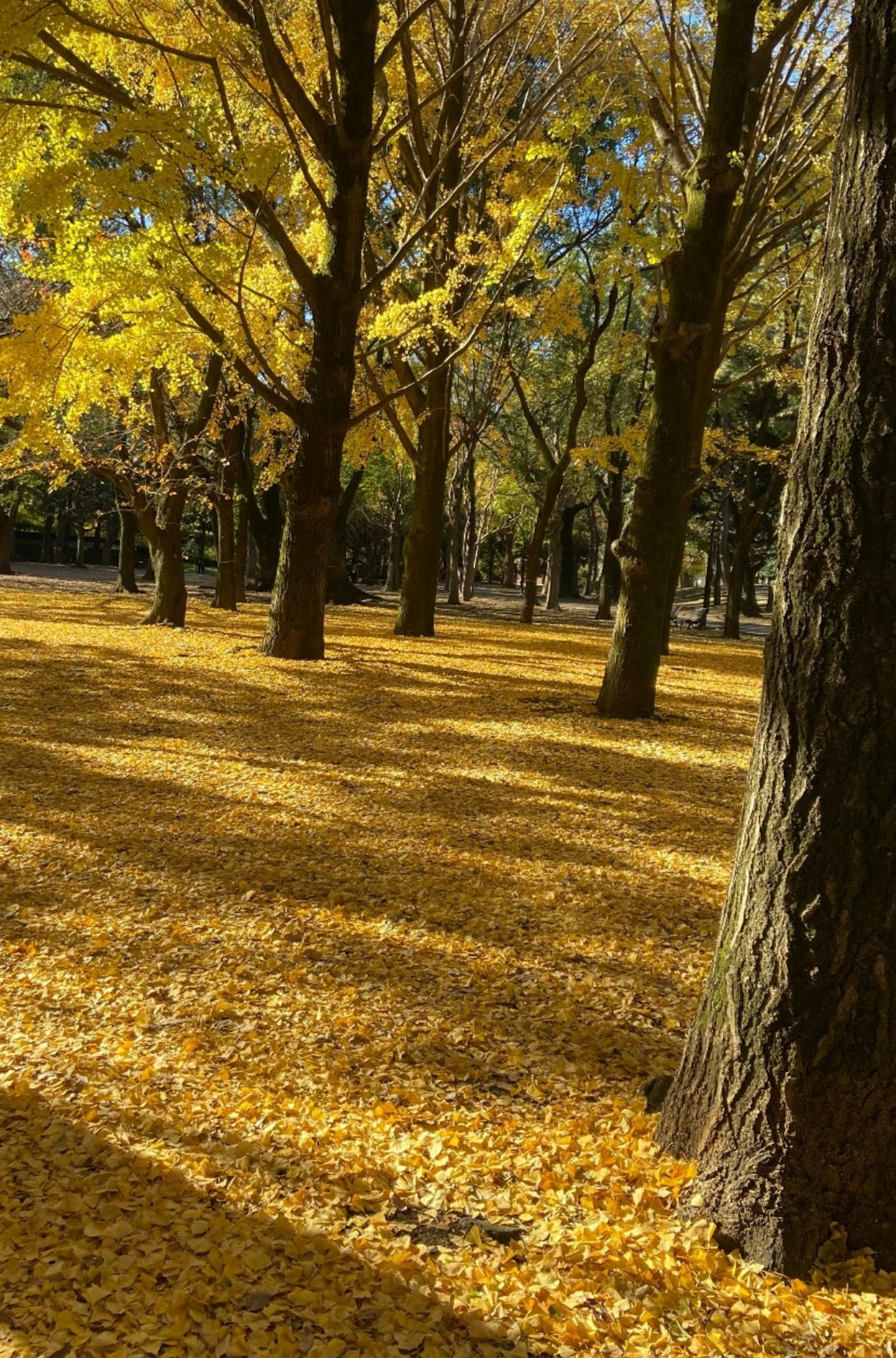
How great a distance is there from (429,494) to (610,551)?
338 inches

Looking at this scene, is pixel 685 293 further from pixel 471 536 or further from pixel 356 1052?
pixel 471 536

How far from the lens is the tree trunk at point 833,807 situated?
2.09 meters

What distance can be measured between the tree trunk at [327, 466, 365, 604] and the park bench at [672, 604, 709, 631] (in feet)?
34.9

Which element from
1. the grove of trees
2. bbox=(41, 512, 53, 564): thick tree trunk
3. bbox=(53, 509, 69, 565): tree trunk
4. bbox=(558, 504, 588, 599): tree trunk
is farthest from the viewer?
bbox=(53, 509, 69, 565): tree trunk

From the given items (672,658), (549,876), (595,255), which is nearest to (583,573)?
(595,255)

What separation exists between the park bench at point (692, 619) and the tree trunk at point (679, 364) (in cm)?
2001

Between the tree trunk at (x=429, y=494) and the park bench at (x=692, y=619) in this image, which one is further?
the park bench at (x=692, y=619)

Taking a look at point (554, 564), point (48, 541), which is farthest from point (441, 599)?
point (48, 541)

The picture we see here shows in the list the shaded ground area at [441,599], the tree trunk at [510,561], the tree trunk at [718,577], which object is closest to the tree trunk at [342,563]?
the shaded ground area at [441,599]

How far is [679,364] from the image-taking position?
8102mm

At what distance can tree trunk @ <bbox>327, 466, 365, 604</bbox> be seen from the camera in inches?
934

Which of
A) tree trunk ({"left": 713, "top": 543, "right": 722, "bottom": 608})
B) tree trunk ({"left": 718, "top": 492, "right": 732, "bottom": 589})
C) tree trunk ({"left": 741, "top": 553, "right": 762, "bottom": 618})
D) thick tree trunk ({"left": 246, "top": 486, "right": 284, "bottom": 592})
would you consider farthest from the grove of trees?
tree trunk ({"left": 713, "top": 543, "right": 722, "bottom": 608})

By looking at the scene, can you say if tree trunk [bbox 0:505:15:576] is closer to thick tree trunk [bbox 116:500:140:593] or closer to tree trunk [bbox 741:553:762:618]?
thick tree trunk [bbox 116:500:140:593]

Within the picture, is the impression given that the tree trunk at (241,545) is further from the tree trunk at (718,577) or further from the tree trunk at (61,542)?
the tree trunk at (61,542)
